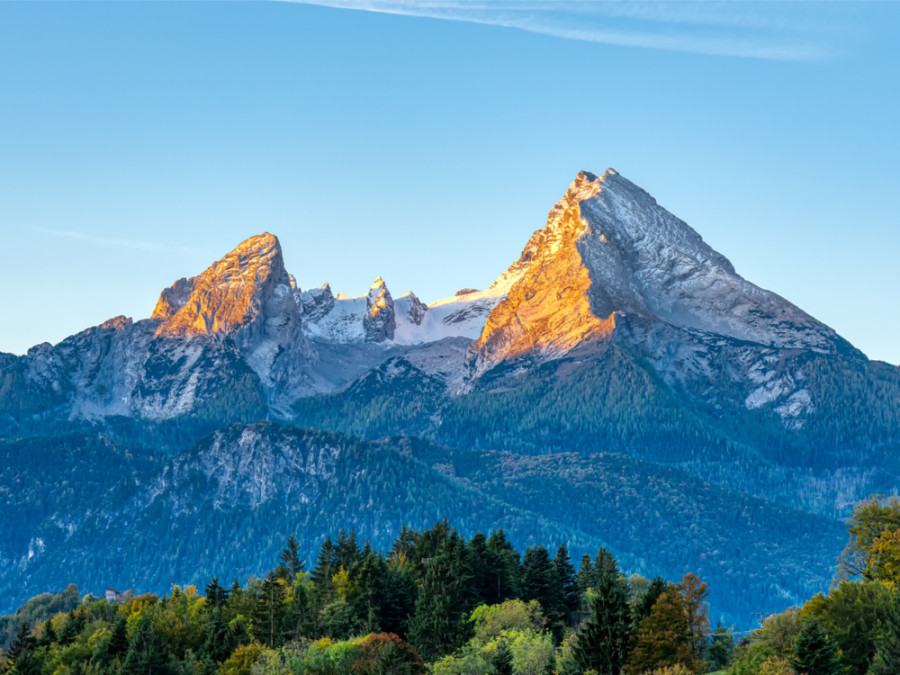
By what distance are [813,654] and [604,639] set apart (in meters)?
25.9

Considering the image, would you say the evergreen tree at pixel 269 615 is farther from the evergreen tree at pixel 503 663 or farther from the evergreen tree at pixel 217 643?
the evergreen tree at pixel 503 663

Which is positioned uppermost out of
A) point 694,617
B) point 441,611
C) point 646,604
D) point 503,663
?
point 646,604

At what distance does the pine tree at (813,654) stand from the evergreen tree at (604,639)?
22750mm

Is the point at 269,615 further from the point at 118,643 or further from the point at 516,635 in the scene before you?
the point at 516,635

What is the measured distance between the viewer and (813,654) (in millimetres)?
132750

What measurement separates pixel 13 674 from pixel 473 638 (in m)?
59.4

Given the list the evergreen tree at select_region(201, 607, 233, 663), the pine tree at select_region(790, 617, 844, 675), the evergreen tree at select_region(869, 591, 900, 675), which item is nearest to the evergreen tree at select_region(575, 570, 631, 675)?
the pine tree at select_region(790, 617, 844, 675)

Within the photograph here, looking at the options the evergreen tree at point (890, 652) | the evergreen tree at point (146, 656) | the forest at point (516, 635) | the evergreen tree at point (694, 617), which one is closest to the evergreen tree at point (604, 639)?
the forest at point (516, 635)

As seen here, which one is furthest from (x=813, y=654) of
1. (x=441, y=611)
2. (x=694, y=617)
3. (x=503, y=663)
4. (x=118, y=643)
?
(x=118, y=643)

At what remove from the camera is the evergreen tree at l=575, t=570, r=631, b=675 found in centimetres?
15162

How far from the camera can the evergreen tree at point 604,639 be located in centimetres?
15162

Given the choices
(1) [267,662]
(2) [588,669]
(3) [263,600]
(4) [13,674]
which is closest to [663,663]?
(2) [588,669]

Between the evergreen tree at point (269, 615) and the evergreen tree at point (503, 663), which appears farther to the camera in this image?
the evergreen tree at point (269, 615)

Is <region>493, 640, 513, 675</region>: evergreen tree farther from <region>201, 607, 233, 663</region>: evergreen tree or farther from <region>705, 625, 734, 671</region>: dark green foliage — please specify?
<region>201, 607, 233, 663</region>: evergreen tree
